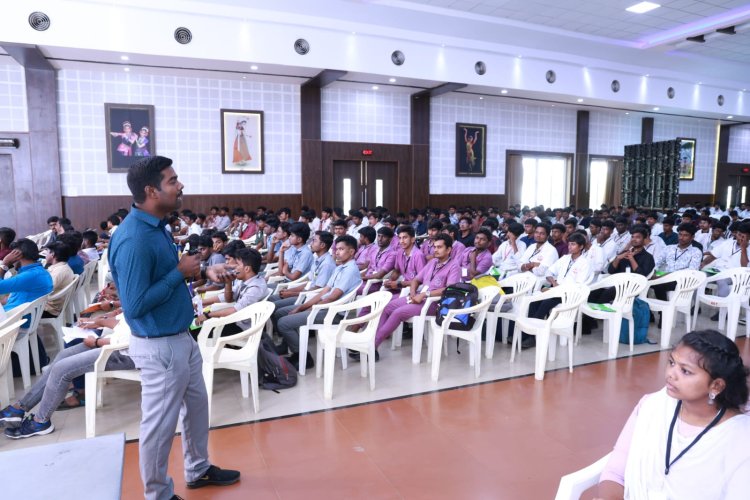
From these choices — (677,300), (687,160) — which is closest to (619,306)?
(677,300)

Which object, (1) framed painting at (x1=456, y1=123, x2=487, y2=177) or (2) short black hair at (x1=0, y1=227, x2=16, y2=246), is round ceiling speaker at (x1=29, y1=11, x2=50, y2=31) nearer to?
(2) short black hair at (x1=0, y1=227, x2=16, y2=246)

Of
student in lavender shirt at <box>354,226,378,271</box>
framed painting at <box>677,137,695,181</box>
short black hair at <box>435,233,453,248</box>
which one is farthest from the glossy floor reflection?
framed painting at <box>677,137,695,181</box>

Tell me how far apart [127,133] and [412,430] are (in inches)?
381

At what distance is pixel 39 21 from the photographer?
26.9 feet

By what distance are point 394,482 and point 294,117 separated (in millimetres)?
10193

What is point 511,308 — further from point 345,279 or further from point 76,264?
point 76,264

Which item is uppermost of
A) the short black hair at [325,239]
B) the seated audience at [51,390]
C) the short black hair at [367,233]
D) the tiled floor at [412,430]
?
the short black hair at [325,239]

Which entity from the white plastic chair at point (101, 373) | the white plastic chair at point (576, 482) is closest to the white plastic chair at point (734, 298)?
the white plastic chair at point (576, 482)

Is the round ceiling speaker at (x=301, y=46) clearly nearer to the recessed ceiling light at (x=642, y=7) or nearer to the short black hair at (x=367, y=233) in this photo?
the short black hair at (x=367, y=233)

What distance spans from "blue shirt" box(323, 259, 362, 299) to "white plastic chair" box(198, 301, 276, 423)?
1011 millimetres

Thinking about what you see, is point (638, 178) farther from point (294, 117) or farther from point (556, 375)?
point (556, 375)

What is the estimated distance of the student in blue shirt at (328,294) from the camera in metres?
4.32

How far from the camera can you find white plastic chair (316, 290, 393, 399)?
3.67 m

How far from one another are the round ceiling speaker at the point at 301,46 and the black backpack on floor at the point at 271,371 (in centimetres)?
733
